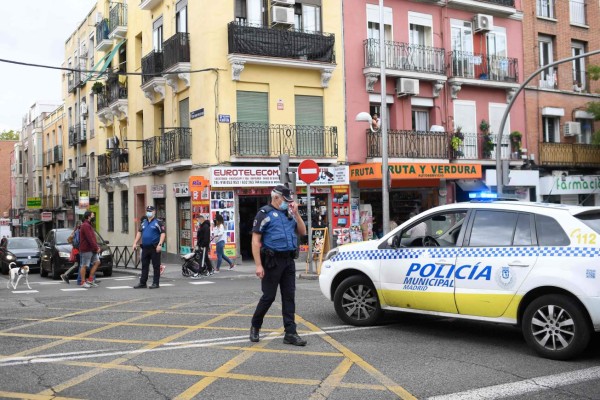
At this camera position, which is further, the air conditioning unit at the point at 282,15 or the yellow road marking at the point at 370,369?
the air conditioning unit at the point at 282,15

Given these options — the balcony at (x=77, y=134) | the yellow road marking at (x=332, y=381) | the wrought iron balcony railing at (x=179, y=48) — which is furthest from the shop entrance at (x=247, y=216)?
the balcony at (x=77, y=134)

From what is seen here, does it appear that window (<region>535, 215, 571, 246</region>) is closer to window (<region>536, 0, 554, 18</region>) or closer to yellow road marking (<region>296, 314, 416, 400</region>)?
yellow road marking (<region>296, 314, 416, 400</region>)

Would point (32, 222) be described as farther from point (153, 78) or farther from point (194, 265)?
point (194, 265)

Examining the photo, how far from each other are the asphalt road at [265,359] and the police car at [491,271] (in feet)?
1.11

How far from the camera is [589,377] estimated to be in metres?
5.84

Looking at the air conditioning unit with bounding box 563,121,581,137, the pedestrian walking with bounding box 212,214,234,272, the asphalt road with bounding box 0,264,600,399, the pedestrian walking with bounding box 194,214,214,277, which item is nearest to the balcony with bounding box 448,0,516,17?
the air conditioning unit with bounding box 563,121,581,137

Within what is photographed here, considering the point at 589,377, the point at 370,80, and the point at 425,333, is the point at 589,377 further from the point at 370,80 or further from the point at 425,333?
the point at 370,80

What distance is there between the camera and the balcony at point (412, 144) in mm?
23484

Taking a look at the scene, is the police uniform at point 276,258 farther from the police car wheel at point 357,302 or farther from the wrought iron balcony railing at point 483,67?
the wrought iron balcony railing at point 483,67

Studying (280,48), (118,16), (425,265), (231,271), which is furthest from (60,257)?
(118,16)

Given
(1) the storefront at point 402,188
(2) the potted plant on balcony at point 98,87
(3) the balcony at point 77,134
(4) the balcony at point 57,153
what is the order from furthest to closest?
(4) the balcony at point 57,153
(3) the balcony at point 77,134
(2) the potted plant on balcony at point 98,87
(1) the storefront at point 402,188

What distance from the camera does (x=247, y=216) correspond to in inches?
895

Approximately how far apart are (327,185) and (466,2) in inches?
388

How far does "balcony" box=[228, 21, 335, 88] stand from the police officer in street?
1458cm
